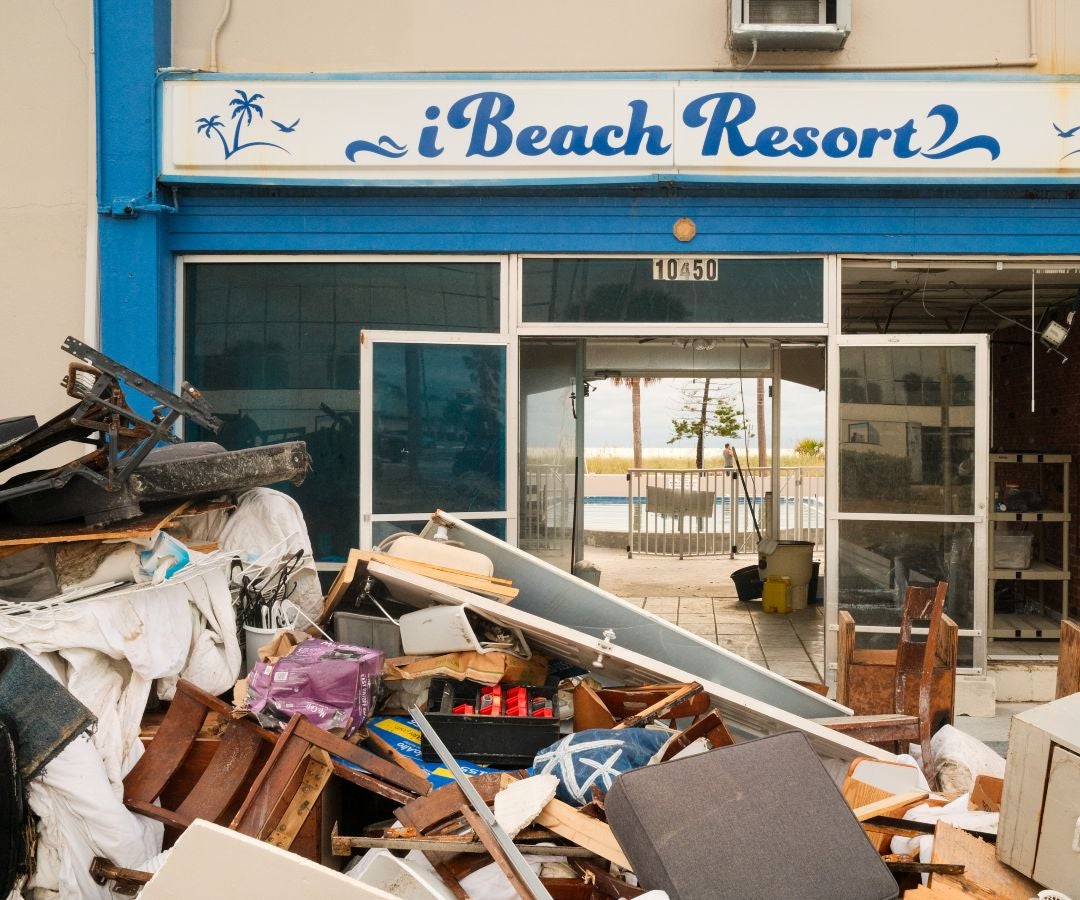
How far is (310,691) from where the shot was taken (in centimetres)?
390

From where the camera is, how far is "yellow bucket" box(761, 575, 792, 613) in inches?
376

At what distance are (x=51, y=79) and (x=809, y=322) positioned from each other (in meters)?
5.42

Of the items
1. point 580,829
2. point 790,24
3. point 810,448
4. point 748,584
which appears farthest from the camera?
point 810,448

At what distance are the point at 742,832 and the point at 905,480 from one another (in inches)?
164

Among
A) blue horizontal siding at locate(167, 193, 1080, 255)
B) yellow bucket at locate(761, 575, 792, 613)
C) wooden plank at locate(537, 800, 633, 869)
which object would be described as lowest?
yellow bucket at locate(761, 575, 792, 613)

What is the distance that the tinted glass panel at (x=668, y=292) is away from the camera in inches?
258

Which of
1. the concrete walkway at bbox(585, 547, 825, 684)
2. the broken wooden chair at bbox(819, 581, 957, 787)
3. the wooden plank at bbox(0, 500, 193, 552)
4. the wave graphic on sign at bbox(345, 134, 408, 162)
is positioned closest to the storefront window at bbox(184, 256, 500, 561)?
the wave graphic on sign at bbox(345, 134, 408, 162)

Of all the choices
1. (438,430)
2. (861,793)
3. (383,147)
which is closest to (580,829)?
(861,793)

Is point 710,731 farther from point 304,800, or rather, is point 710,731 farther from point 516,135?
point 516,135

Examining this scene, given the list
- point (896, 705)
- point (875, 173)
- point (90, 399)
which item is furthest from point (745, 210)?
point (90, 399)

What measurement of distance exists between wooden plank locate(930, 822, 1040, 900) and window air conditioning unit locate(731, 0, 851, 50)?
483 centimetres

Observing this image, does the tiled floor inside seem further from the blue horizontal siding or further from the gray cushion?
the gray cushion

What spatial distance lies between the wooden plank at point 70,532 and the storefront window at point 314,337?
2.45 m

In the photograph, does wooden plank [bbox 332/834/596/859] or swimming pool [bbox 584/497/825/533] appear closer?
wooden plank [bbox 332/834/596/859]
